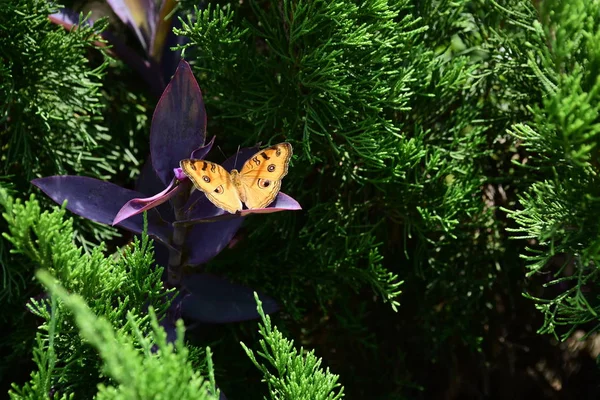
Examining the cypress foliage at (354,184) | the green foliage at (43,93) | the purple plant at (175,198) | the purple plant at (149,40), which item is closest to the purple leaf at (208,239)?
the purple plant at (175,198)

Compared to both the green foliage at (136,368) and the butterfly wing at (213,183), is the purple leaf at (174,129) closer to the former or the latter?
the butterfly wing at (213,183)

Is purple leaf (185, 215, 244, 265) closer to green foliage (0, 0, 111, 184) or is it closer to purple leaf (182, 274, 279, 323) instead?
purple leaf (182, 274, 279, 323)

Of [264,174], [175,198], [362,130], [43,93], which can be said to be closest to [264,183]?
[264,174]

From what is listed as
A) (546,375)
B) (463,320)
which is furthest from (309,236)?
(546,375)

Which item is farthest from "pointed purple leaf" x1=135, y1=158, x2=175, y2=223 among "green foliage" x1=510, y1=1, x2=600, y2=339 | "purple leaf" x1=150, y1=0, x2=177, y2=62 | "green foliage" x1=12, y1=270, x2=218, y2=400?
"green foliage" x1=510, y1=1, x2=600, y2=339

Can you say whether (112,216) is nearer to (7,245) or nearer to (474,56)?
(7,245)

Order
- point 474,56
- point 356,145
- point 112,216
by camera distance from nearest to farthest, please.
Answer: point 112,216
point 356,145
point 474,56
